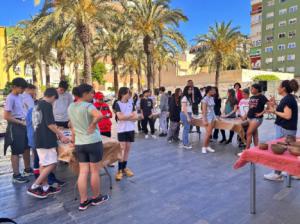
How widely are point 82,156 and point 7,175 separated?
259 centimetres

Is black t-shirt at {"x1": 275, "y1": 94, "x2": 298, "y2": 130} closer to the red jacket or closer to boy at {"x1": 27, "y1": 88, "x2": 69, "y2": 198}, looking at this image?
the red jacket

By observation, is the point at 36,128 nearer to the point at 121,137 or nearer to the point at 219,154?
the point at 121,137

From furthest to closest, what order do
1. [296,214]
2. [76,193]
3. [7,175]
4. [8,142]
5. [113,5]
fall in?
[113,5] < [7,175] < [8,142] < [76,193] < [296,214]

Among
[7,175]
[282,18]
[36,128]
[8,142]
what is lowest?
[7,175]

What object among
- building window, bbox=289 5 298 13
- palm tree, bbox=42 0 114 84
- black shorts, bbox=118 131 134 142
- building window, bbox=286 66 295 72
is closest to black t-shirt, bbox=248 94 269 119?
black shorts, bbox=118 131 134 142

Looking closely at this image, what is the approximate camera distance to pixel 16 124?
436cm

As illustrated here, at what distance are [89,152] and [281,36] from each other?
56064 millimetres

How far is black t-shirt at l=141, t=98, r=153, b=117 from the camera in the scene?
852 cm

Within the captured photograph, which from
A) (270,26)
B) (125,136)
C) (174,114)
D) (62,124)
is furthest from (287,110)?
(270,26)

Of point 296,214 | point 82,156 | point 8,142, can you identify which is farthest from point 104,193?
point 296,214

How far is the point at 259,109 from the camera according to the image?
5.27 meters

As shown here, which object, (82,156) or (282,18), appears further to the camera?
(282,18)

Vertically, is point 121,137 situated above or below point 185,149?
above

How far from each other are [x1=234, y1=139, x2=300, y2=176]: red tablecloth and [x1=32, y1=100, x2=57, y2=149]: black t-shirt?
2646 millimetres
